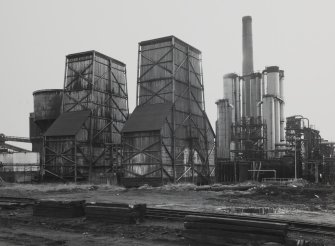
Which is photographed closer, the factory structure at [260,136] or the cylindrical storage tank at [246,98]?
the factory structure at [260,136]

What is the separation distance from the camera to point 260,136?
151 ft

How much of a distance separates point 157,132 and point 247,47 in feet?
80.4

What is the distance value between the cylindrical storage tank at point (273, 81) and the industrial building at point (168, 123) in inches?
467

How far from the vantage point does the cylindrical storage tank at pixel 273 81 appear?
47219 millimetres

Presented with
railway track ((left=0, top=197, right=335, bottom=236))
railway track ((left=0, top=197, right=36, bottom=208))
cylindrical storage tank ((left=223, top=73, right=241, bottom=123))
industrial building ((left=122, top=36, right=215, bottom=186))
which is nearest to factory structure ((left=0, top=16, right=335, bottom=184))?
industrial building ((left=122, top=36, right=215, bottom=186))

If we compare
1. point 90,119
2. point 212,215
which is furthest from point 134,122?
point 212,215

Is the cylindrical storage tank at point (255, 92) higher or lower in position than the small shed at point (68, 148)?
higher

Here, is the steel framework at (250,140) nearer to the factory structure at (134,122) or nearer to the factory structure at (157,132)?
the factory structure at (157,132)

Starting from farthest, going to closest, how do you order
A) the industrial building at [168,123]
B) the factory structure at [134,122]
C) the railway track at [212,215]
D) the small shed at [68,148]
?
the small shed at [68,148] → the factory structure at [134,122] → the industrial building at [168,123] → the railway track at [212,215]

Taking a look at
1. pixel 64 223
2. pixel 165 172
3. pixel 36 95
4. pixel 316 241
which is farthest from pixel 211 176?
pixel 316 241

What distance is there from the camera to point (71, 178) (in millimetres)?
36438

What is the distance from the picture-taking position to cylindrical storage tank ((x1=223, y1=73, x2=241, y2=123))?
53094 mm

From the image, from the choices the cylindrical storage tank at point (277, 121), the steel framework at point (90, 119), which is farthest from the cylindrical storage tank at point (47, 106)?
the cylindrical storage tank at point (277, 121)

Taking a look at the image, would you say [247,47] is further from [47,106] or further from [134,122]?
[47,106]
